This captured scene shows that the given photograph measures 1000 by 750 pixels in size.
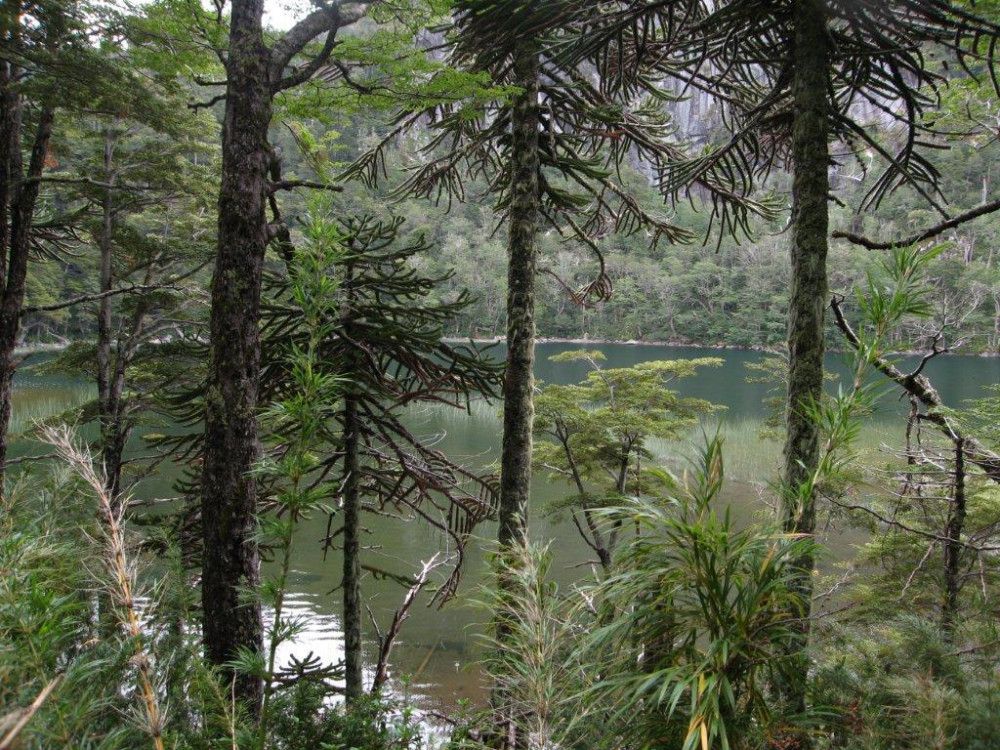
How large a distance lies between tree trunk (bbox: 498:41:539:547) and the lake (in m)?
0.60

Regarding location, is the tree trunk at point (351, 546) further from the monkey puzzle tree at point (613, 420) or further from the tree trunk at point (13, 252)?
the monkey puzzle tree at point (613, 420)

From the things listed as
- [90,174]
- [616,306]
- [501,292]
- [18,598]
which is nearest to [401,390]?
[18,598]

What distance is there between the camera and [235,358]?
10.5ft

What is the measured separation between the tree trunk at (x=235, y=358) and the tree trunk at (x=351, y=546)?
127 cm

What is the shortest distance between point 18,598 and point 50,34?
16.0 ft

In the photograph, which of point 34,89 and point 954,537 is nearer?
point 954,537

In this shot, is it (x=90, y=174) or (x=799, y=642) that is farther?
(x=90, y=174)

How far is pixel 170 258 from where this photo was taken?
937cm

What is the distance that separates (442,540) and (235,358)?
10.4 metres

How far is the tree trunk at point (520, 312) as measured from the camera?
4625mm

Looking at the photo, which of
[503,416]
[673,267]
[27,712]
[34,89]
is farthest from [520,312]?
[673,267]

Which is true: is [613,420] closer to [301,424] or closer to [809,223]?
[809,223]

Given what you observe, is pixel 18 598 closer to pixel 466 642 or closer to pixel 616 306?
pixel 466 642

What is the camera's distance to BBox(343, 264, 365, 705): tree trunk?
455 centimetres
